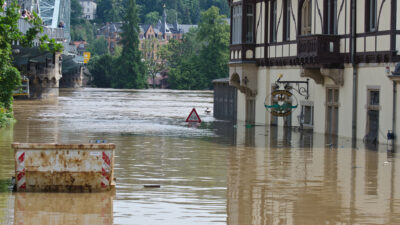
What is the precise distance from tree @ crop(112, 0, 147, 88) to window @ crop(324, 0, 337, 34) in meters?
134

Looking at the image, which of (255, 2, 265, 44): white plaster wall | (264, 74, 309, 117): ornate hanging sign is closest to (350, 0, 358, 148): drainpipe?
(264, 74, 309, 117): ornate hanging sign

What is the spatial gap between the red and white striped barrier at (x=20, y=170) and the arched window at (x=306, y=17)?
21.2m

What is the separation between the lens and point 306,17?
1412 inches

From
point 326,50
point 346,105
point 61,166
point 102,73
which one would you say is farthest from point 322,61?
point 102,73

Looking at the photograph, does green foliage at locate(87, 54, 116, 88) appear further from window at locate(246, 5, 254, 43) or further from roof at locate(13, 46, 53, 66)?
window at locate(246, 5, 254, 43)

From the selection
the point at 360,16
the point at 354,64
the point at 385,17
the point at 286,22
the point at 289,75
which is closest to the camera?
the point at 385,17

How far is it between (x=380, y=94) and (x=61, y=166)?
1577 centimetres

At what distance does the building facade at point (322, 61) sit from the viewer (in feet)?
94.7

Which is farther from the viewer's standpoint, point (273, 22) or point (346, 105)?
point (273, 22)

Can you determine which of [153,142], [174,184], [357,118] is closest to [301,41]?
[357,118]

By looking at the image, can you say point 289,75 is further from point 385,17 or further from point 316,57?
point 385,17

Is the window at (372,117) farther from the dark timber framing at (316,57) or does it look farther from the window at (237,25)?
the window at (237,25)

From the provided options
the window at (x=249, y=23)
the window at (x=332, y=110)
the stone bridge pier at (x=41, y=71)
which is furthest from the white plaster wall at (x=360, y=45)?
the stone bridge pier at (x=41, y=71)

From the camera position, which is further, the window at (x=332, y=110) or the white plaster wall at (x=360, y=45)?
the window at (x=332, y=110)
